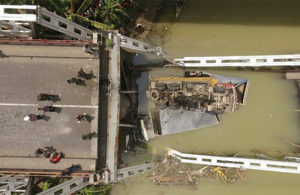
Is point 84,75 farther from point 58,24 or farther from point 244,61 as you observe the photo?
point 244,61

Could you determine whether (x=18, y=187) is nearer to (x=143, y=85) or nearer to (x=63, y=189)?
(x=63, y=189)

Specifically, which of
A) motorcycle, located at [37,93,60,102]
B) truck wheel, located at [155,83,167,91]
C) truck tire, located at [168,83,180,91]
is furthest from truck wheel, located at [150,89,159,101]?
motorcycle, located at [37,93,60,102]

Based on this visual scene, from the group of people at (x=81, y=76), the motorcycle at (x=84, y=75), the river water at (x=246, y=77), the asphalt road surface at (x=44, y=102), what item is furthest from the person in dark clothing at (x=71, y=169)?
the river water at (x=246, y=77)

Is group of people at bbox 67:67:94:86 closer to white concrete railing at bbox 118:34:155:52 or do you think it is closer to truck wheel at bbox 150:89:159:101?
white concrete railing at bbox 118:34:155:52

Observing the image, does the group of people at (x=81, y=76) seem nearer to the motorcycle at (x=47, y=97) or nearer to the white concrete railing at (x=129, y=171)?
the motorcycle at (x=47, y=97)

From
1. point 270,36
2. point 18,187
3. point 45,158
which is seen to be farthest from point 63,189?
point 270,36

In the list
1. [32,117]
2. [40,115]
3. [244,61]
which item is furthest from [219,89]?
[32,117]
